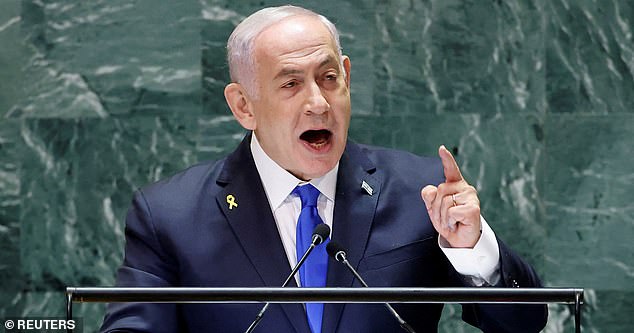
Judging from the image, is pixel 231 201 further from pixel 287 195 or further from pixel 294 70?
pixel 294 70

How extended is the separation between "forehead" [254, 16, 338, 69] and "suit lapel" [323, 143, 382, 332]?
33 cm

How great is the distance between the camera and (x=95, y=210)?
4.34m

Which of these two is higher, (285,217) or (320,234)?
(320,234)

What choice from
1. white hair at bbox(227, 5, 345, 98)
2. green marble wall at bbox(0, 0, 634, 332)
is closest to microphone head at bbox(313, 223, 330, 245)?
white hair at bbox(227, 5, 345, 98)

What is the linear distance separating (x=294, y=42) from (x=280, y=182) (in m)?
0.38

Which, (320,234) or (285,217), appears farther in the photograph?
(285,217)

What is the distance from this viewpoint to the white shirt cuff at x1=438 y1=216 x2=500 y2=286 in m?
2.74

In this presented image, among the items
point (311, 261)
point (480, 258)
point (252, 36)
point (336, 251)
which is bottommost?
point (311, 261)

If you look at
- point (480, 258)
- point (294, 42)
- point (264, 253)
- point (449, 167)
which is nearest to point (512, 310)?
point (480, 258)

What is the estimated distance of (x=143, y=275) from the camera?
2945 millimetres

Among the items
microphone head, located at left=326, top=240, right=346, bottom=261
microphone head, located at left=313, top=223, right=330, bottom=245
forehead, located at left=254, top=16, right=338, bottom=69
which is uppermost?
forehead, located at left=254, top=16, right=338, bottom=69

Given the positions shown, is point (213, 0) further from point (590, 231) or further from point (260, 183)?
point (590, 231)

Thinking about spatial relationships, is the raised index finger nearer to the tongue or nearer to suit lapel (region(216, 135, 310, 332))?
the tongue

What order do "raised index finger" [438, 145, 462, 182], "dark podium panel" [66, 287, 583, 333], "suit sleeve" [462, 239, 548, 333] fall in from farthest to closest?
"suit sleeve" [462, 239, 548, 333] < "raised index finger" [438, 145, 462, 182] < "dark podium panel" [66, 287, 583, 333]
